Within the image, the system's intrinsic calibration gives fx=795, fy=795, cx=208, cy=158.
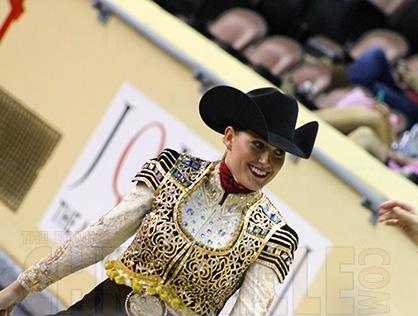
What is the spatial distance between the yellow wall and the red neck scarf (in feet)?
4.25

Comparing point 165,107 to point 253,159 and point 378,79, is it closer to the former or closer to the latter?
point 253,159

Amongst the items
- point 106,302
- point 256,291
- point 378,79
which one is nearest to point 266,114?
point 256,291

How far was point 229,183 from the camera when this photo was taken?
2.53 m

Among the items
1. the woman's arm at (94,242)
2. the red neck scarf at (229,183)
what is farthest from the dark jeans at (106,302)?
the red neck scarf at (229,183)

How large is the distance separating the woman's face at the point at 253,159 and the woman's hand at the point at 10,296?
792 mm

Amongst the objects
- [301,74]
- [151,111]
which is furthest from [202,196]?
[301,74]

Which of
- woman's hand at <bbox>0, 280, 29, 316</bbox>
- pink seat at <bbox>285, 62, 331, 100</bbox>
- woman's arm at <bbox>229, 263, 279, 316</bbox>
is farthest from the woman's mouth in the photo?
pink seat at <bbox>285, 62, 331, 100</bbox>

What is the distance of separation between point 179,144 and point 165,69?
0.43 metres

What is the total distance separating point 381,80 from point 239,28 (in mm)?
1230

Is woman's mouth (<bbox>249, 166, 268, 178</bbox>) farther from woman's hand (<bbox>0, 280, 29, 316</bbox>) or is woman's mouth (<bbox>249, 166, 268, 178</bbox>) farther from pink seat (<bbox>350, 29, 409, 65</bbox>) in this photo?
pink seat (<bbox>350, 29, 409, 65</bbox>)

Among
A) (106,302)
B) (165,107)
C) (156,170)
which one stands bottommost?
(106,302)

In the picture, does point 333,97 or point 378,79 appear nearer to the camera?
point 333,97

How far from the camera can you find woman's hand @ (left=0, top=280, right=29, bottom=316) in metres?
2.52

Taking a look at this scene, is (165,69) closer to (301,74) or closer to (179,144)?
(179,144)
